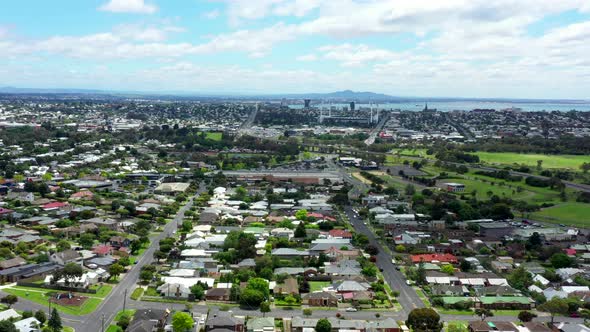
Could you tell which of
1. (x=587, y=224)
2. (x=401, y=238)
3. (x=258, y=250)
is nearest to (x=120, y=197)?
(x=258, y=250)

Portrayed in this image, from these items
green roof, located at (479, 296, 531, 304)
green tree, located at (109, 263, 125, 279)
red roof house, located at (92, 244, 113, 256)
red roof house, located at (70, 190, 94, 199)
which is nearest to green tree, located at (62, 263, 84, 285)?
green tree, located at (109, 263, 125, 279)

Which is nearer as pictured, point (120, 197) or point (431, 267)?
point (431, 267)

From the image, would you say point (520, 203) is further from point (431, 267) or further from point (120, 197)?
point (120, 197)

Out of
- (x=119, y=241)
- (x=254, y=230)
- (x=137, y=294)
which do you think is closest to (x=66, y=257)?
(x=119, y=241)

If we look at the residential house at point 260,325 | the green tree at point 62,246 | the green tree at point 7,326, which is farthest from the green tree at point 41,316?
the green tree at point 62,246

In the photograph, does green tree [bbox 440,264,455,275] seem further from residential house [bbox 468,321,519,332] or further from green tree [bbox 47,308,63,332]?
green tree [bbox 47,308,63,332]

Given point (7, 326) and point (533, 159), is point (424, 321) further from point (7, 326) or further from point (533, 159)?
point (533, 159)
